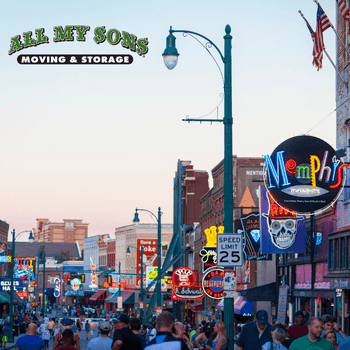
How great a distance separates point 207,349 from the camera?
1482cm

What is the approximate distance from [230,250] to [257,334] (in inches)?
142

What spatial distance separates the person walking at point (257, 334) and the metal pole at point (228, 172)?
9.53 ft

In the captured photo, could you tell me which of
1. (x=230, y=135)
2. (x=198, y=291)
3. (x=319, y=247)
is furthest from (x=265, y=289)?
(x=230, y=135)

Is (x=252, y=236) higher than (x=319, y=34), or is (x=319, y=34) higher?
(x=319, y=34)

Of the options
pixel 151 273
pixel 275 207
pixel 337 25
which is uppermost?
pixel 337 25

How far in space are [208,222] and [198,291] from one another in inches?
861

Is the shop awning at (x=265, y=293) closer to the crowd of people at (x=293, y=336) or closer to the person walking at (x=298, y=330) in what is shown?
the crowd of people at (x=293, y=336)

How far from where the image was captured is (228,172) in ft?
52.3

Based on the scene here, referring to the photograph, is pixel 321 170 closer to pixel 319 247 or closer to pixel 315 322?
pixel 319 247

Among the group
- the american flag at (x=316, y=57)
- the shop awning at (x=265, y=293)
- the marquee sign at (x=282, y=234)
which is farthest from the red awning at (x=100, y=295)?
the american flag at (x=316, y=57)

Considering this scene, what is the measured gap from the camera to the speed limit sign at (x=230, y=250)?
15.5m

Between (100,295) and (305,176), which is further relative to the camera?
(100,295)

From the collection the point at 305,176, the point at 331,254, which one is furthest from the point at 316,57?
the point at 331,254

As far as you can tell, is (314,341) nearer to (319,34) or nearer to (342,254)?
(319,34)
